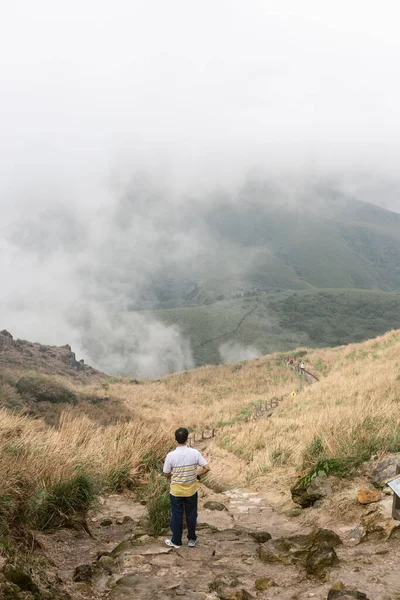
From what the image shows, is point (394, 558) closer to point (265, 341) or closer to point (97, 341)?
point (265, 341)

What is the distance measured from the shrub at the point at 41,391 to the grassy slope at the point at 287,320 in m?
102

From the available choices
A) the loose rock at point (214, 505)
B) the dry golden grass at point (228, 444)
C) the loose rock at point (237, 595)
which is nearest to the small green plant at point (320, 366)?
the dry golden grass at point (228, 444)

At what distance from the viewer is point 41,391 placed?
84.5ft

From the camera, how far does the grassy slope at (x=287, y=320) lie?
13875 cm

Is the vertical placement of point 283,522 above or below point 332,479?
below

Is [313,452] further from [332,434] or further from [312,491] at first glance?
[312,491]

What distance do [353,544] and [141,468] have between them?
5.20 meters

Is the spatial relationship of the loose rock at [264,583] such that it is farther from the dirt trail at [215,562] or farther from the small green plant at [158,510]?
the small green plant at [158,510]

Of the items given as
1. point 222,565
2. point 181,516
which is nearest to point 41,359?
point 181,516

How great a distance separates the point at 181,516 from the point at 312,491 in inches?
98.1

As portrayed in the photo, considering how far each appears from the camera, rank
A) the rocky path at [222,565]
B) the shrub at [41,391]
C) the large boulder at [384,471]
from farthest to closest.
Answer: the shrub at [41,391], the large boulder at [384,471], the rocky path at [222,565]

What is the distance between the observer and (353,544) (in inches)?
200

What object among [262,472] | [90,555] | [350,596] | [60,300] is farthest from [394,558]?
[60,300]

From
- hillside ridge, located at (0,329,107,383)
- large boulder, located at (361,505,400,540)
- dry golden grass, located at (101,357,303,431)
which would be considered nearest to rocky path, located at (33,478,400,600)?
large boulder, located at (361,505,400,540)
